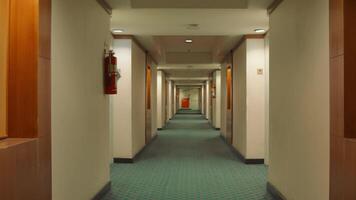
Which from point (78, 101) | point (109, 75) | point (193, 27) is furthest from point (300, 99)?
point (193, 27)

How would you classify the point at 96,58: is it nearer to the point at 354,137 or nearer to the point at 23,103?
the point at 23,103

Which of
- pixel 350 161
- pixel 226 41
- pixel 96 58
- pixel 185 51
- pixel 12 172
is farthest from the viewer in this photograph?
pixel 185 51

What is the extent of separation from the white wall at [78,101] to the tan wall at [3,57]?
1.48ft

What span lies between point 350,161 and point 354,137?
0.23 meters

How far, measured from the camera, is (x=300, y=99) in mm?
3918

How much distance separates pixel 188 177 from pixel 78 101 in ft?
10.3

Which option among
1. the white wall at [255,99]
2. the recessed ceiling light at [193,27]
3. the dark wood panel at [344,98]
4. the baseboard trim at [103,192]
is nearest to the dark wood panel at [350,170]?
the dark wood panel at [344,98]

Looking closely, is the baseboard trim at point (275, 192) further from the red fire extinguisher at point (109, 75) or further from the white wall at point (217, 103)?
the white wall at point (217, 103)

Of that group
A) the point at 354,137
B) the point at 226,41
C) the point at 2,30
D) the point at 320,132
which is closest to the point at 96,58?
the point at 2,30

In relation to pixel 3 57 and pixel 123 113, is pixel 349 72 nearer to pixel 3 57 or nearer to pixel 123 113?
pixel 3 57

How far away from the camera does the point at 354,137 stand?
278 cm

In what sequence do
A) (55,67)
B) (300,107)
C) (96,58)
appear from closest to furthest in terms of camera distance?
(55,67)
(300,107)
(96,58)

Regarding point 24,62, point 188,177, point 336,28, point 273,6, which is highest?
point 273,6

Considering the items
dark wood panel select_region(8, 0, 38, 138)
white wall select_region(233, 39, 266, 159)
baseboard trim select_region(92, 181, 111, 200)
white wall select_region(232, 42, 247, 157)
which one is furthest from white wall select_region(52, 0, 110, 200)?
white wall select_region(232, 42, 247, 157)
